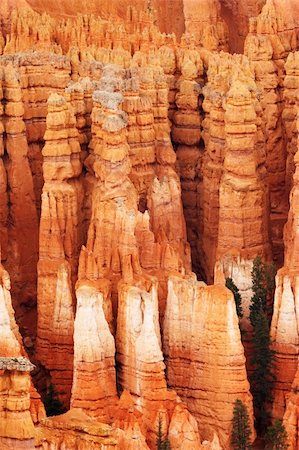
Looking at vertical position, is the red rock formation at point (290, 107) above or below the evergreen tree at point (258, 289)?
above

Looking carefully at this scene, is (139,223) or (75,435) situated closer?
(75,435)

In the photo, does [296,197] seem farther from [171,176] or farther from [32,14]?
[32,14]

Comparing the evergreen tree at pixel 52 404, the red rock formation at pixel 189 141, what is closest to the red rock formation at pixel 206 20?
the red rock formation at pixel 189 141

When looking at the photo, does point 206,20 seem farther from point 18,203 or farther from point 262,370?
point 262,370

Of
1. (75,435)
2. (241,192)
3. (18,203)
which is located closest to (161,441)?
(75,435)

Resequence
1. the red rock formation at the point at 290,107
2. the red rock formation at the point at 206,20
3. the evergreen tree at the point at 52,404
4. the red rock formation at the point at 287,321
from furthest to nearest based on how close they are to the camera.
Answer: the red rock formation at the point at 206,20 → the red rock formation at the point at 290,107 → the evergreen tree at the point at 52,404 → the red rock formation at the point at 287,321

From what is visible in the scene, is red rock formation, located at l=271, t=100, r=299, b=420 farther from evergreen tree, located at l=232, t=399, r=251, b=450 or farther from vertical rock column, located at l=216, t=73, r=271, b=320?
evergreen tree, located at l=232, t=399, r=251, b=450

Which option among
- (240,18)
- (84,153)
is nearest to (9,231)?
(84,153)

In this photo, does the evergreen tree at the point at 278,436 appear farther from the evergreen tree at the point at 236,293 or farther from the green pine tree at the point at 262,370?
the evergreen tree at the point at 236,293
